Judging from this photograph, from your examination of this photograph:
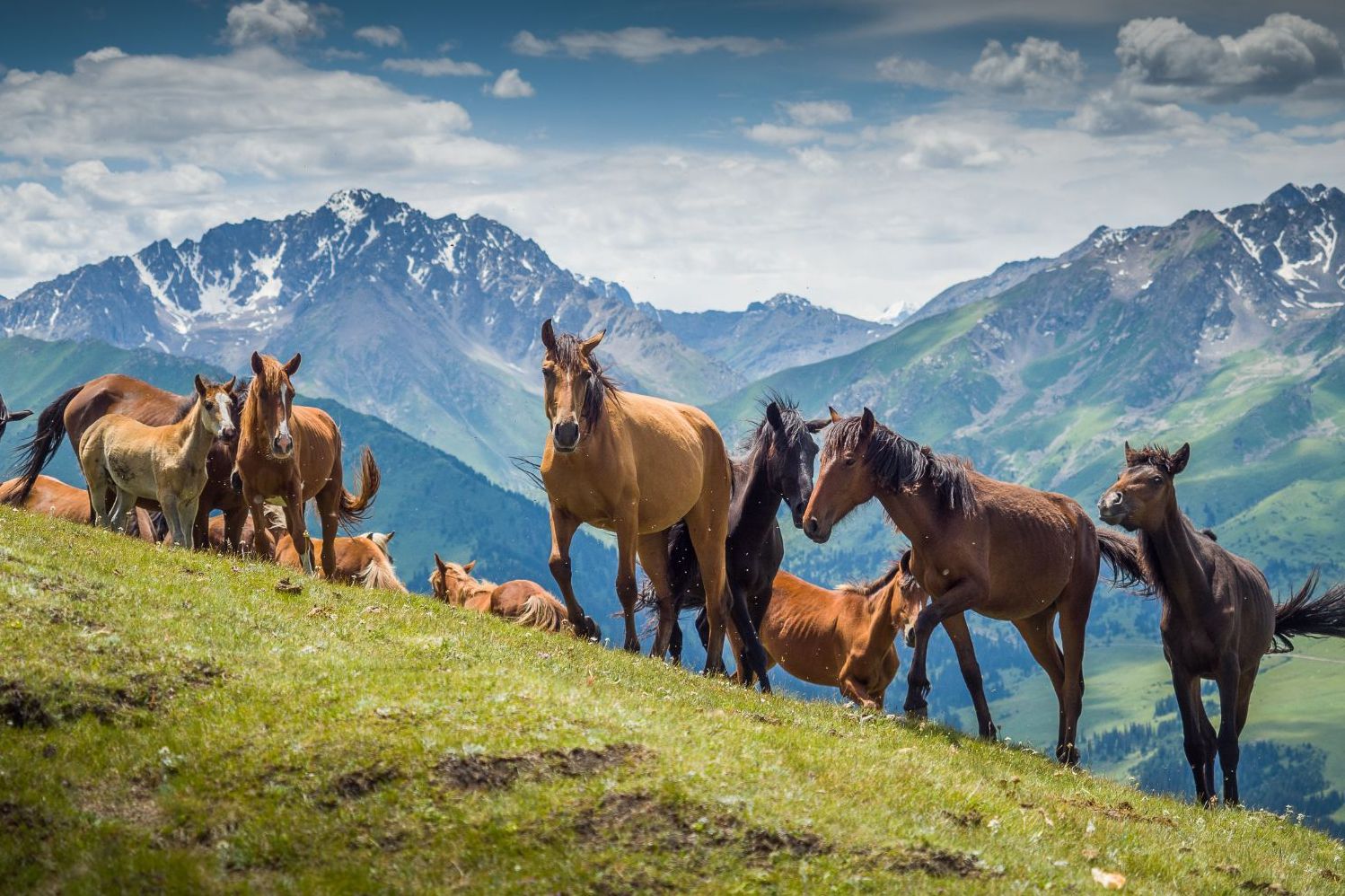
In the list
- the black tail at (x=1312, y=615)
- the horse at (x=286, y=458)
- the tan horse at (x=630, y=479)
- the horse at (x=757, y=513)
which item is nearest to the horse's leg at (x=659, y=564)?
the tan horse at (x=630, y=479)

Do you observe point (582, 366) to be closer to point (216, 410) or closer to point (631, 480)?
point (631, 480)

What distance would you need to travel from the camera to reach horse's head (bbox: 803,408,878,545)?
1869cm

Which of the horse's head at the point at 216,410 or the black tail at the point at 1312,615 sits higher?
the horse's head at the point at 216,410

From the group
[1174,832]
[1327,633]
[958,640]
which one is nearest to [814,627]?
[958,640]

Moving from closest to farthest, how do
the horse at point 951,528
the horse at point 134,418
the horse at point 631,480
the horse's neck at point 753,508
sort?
1. the horse at point 631,480
2. the horse at point 951,528
3. the horse's neck at point 753,508
4. the horse at point 134,418

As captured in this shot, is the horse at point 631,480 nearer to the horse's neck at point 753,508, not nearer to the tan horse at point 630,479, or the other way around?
the tan horse at point 630,479

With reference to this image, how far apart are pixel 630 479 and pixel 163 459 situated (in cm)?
866

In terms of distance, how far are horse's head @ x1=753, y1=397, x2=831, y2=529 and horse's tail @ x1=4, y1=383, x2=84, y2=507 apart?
16526 mm

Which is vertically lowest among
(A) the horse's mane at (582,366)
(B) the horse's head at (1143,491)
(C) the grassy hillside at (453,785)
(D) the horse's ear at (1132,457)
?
(C) the grassy hillside at (453,785)

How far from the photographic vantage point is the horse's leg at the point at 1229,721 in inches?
776

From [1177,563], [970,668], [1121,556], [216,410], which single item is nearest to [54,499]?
[216,410]

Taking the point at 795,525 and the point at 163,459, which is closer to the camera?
the point at 795,525

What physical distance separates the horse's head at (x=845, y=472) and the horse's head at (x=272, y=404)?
8046mm

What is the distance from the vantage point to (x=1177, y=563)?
20531mm
